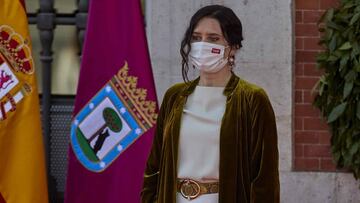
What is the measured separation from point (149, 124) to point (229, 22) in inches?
61.8

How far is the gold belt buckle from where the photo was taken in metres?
3.44

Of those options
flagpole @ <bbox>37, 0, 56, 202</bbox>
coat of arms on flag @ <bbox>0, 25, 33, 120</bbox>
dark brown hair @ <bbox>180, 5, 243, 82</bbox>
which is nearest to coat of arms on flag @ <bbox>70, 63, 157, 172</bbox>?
coat of arms on flag @ <bbox>0, 25, 33, 120</bbox>

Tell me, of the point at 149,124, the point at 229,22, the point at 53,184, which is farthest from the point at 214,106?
the point at 53,184

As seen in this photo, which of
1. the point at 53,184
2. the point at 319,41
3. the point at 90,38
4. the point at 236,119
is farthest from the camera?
the point at 53,184

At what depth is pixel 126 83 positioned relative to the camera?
193 inches

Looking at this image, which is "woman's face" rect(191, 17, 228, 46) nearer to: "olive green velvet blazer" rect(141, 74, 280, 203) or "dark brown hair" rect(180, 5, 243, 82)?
"dark brown hair" rect(180, 5, 243, 82)

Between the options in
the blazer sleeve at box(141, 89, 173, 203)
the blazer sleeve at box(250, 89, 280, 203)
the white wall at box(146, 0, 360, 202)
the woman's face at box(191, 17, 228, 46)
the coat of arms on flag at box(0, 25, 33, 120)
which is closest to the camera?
the blazer sleeve at box(250, 89, 280, 203)

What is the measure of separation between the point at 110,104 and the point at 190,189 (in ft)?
5.08

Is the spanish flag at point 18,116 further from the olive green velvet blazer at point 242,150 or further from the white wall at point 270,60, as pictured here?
the olive green velvet blazer at point 242,150

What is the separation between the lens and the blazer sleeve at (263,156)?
11.1ft

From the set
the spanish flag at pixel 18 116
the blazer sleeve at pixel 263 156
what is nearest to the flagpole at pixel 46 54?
the spanish flag at pixel 18 116

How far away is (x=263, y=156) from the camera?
339 centimetres

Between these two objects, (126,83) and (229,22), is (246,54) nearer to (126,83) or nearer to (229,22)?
(126,83)

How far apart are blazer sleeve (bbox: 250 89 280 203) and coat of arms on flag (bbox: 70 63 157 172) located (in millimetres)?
1555
